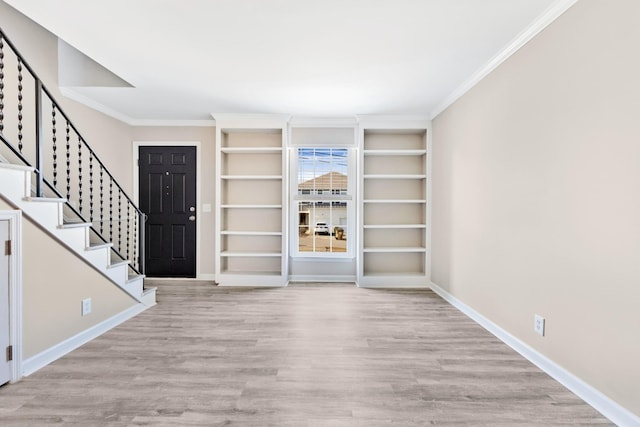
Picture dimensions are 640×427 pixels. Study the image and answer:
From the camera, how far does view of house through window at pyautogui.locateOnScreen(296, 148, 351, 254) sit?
4.88 meters

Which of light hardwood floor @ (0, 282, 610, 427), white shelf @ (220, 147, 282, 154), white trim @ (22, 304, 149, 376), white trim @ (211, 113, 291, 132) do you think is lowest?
light hardwood floor @ (0, 282, 610, 427)

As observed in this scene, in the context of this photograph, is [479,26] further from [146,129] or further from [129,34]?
[146,129]

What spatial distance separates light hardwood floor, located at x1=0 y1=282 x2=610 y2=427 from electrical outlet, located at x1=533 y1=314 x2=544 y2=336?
26 cm

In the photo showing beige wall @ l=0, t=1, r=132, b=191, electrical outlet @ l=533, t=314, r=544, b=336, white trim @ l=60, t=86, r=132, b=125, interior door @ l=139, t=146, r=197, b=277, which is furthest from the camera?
interior door @ l=139, t=146, r=197, b=277

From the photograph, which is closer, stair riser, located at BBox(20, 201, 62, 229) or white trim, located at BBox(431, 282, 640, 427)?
white trim, located at BBox(431, 282, 640, 427)

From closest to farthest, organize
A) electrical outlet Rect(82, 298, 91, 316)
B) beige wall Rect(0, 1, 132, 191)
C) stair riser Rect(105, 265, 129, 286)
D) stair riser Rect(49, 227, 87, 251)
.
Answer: stair riser Rect(49, 227, 87, 251) < electrical outlet Rect(82, 298, 91, 316) < stair riser Rect(105, 265, 129, 286) < beige wall Rect(0, 1, 132, 191)

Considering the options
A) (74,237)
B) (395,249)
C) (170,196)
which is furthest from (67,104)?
(395,249)

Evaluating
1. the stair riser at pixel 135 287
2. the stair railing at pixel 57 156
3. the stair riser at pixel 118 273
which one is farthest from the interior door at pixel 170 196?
the stair riser at pixel 118 273

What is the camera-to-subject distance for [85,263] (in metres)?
2.72

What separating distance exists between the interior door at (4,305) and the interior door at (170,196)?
291 cm

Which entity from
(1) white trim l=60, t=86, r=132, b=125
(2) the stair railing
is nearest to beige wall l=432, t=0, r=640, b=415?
(2) the stair railing

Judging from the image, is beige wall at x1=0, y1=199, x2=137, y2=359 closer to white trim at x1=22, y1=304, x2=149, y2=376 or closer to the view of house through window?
white trim at x1=22, y1=304, x2=149, y2=376

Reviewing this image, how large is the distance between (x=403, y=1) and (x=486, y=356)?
2.58 m

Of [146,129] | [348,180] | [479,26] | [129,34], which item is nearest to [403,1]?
[479,26]
